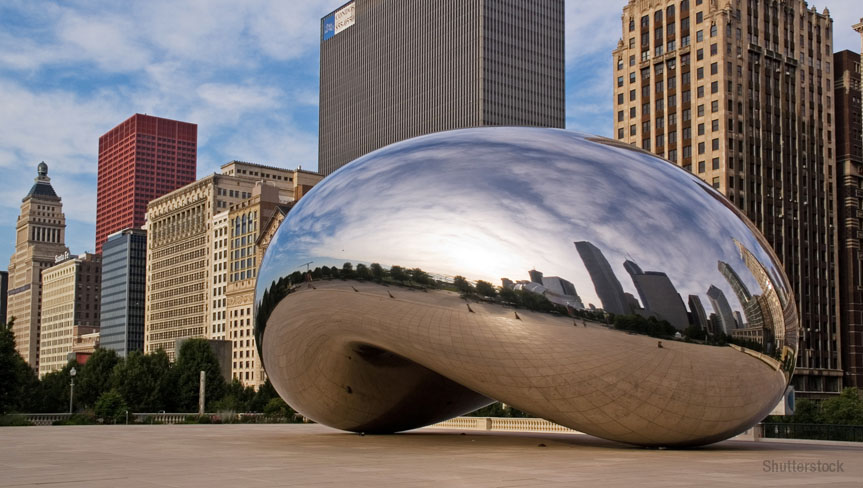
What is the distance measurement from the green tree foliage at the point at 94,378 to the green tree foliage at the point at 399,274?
72.3 m

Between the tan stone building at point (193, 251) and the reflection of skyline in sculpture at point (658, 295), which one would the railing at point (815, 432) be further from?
the tan stone building at point (193, 251)

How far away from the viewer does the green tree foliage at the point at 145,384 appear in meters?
78.6

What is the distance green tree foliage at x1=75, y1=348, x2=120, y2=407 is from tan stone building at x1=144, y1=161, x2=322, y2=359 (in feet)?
222

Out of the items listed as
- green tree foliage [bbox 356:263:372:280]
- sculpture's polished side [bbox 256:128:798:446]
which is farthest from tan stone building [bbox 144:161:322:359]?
green tree foliage [bbox 356:263:372:280]

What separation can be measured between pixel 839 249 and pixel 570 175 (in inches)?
3947

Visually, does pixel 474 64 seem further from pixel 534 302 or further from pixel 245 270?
pixel 534 302

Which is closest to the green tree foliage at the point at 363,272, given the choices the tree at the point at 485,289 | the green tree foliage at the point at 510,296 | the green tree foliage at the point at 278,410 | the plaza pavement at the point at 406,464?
the tree at the point at 485,289

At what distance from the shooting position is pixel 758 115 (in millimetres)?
99438

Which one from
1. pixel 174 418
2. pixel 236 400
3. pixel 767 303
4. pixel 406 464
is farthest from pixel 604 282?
pixel 236 400

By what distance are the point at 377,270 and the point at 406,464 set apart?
341 cm

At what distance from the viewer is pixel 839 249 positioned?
108m

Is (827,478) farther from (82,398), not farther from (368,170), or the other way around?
(82,398)

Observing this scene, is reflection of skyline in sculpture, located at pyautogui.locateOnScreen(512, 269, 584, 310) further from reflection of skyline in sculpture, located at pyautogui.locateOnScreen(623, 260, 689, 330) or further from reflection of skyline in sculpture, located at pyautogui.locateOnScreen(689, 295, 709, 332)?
reflection of skyline in sculpture, located at pyautogui.locateOnScreen(689, 295, 709, 332)

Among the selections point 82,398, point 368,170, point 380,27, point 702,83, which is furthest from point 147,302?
point 368,170
